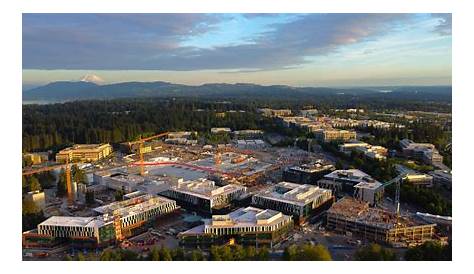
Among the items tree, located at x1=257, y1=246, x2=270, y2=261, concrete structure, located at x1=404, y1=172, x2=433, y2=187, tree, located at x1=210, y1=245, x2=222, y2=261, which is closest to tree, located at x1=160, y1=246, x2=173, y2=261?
tree, located at x1=210, y1=245, x2=222, y2=261

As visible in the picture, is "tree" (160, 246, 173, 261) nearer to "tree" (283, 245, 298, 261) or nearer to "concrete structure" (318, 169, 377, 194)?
"tree" (283, 245, 298, 261)

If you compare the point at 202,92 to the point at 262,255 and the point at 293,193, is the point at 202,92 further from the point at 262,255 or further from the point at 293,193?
the point at 262,255

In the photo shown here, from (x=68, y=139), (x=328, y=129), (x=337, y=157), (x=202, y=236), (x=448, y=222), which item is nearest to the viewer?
(x=202, y=236)

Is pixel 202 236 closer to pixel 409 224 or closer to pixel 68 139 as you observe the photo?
pixel 409 224

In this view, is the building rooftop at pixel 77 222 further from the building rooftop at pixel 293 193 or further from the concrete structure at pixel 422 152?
the concrete structure at pixel 422 152

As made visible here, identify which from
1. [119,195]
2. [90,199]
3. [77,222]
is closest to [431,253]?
[77,222]

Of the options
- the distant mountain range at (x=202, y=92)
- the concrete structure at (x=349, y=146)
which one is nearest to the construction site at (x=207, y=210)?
the concrete structure at (x=349, y=146)
